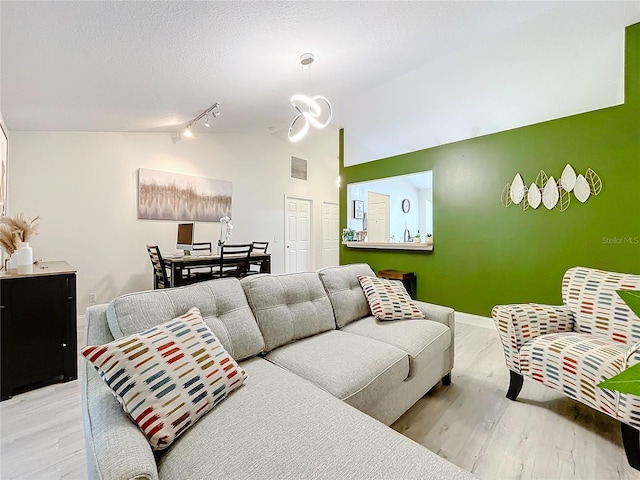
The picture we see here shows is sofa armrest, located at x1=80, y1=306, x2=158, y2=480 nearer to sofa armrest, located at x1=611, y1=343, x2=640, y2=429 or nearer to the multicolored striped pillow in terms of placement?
the multicolored striped pillow

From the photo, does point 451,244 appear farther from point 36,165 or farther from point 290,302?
point 36,165

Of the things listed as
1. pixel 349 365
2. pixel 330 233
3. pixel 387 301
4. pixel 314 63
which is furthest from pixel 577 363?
pixel 330 233

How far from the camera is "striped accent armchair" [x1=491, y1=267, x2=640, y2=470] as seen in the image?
1476 mm

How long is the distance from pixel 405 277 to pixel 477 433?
2.53m

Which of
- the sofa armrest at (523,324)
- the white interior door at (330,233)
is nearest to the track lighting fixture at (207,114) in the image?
the sofa armrest at (523,324)

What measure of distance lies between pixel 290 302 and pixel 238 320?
1.34 feet

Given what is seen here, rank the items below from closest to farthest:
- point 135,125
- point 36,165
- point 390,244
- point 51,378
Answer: point 51,378
point 36,165
point 135,125
point 390,244

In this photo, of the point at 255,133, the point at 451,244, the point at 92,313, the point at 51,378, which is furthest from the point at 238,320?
the point at 255,133

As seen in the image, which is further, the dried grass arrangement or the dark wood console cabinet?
the dried grass arrangement

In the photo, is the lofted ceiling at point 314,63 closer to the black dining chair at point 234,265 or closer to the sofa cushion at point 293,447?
the black dining chair at point 234,265

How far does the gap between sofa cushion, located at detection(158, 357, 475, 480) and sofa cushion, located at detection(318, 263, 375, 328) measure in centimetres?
96

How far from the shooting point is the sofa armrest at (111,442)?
2.43ft

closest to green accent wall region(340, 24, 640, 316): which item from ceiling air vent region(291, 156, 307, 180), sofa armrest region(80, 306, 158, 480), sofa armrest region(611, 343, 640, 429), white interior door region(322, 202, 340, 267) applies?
sofa armrest region(611, 343, 640, 429)

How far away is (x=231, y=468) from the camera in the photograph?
838mm
